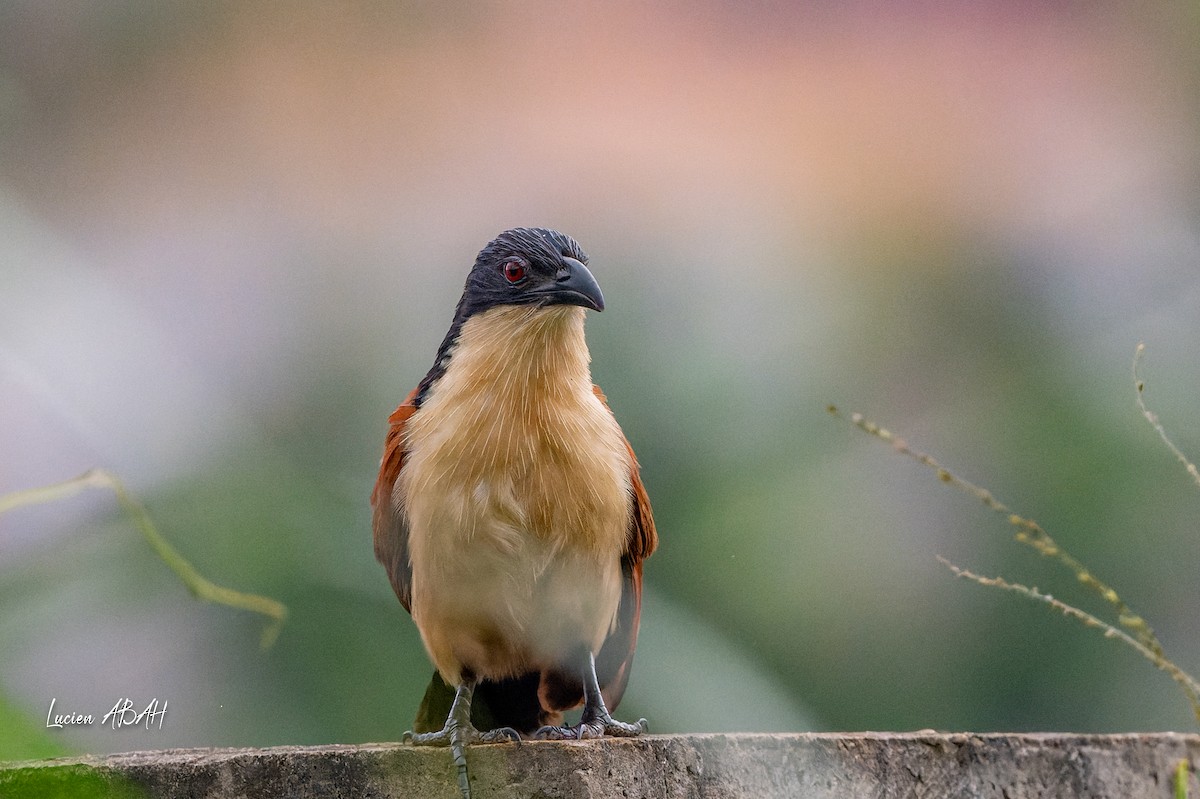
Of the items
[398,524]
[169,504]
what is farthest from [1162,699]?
[169,504]

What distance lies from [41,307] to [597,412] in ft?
3.39

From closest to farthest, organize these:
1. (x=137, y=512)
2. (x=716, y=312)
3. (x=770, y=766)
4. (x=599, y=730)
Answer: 1. (x=770, y=766)
2. (x=137, y=512)
3. (x=599, y=730)
4. (x=716, y=312)

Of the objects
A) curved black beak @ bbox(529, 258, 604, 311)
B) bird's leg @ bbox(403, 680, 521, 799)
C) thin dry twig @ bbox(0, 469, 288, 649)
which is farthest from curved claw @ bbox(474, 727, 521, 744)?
curved black beak @ bbox(529, 258, 604, 311)

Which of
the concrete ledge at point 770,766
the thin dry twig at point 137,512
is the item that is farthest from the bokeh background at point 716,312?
the concrete ledge at point 770,766

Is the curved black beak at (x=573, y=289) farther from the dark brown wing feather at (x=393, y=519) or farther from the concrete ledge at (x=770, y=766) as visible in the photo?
the concrete ledge at (x=770, y=766)

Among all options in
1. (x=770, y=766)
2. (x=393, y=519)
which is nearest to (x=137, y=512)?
(x=393, y=519)

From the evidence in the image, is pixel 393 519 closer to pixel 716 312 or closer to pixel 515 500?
pixel 515 500

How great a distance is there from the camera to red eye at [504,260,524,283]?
1.13 meters

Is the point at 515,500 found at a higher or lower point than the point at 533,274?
lower

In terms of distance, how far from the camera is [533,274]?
3.71 ft
